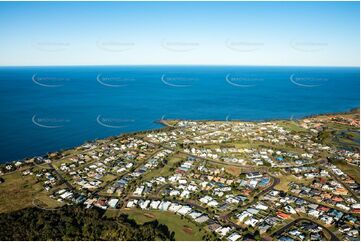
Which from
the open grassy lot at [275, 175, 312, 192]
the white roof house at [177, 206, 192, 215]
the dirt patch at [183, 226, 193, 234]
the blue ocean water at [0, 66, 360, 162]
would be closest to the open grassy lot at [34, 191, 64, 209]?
the white roof house at [177, 206, 192, 215]

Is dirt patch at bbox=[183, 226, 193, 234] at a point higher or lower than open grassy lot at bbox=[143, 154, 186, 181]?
lower

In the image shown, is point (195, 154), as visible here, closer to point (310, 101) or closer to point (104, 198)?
point (104, 198)

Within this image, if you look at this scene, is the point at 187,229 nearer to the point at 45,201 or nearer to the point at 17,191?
the point at 45,201

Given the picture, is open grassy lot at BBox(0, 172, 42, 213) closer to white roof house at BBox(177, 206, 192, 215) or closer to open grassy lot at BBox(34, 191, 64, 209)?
open grassy lot at BBox(34, 191, 64, 209)

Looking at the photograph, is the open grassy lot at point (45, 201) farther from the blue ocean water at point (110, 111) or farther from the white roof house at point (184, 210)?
the blue ocean water at point (110, 111)

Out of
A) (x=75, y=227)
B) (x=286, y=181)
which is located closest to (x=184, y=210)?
(x=75, y=227)

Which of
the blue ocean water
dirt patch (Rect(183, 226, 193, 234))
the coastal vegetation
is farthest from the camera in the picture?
the blue ocean water
